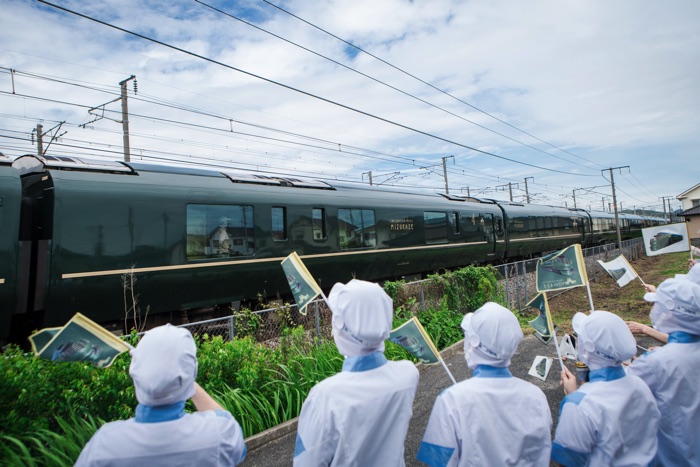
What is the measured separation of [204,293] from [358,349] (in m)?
6.45

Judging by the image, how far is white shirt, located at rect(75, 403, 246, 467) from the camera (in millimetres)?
1679

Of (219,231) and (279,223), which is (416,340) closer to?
(219,231)

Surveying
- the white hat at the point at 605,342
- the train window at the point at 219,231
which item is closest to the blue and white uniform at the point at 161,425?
the white hat at the point at 605,342

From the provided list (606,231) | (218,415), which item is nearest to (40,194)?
(218,415)

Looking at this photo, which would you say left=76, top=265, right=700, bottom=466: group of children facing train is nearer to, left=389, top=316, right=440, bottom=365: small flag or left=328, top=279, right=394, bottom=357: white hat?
left=328, top=279, right=394, bottom=357: white hat

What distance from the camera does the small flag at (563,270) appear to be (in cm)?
381

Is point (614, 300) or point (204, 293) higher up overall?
point (204, 293)

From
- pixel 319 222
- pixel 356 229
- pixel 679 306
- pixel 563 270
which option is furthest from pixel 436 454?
pixel 356 229

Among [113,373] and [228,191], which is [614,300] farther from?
[113,373]

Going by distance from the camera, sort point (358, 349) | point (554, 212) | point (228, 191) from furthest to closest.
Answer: point (554, 212), point (228, 191), point (358, 349)

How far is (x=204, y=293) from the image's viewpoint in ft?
26.2

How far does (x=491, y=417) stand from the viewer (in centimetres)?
207

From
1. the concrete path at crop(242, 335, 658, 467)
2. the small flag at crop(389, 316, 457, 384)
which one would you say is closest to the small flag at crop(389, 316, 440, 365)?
the small flag at crop(389, 316, 457, 384)

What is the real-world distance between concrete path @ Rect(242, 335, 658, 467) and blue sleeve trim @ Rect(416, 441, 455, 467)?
1.83m
